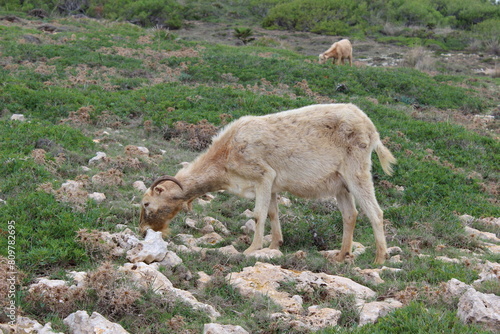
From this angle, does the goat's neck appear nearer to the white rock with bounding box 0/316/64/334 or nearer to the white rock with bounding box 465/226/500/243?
the white rock with bounding box 0/316/64/334

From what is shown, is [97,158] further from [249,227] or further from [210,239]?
[249,227]

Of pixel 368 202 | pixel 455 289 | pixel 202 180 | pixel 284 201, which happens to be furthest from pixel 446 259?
pixel 202 180

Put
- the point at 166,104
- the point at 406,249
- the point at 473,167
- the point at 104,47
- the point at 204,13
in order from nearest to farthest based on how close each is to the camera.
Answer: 1. the point at 406,249
2. the point at 473,167
3. the point at 166,104
4. the point at 104,47
5. the point at 204,13

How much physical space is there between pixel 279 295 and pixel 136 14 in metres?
38.1

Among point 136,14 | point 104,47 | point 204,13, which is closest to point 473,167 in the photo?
point 104,47

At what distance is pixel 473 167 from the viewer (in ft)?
40.0

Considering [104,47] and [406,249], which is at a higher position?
[104,47]

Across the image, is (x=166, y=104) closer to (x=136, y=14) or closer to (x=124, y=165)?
(x=124, y=165)

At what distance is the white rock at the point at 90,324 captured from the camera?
445 cm

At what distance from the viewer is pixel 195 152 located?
11.8 metres

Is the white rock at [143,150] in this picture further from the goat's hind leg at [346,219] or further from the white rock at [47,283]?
the white rock at [47,283]

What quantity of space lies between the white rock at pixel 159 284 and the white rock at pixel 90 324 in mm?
787

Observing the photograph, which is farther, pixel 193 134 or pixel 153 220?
pixel 193 134

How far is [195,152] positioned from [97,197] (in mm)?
4258
